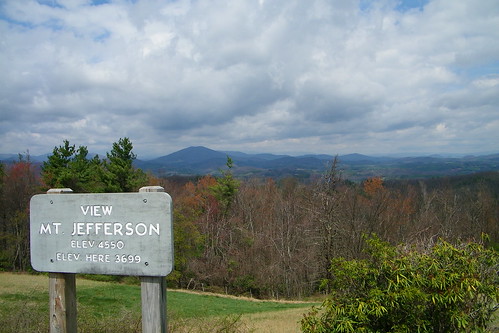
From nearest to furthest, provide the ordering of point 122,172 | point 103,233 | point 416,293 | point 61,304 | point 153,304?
point 153,304, point 103,233, point 61,304, point 416,293, point 122,172

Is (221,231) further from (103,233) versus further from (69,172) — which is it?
(103,233)

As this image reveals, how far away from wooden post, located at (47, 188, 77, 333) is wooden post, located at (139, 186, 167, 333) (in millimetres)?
920

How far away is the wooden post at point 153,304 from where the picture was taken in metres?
3.28

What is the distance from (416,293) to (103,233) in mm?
3497

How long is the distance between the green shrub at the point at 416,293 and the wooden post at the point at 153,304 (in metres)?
2.22

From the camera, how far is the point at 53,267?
11.8 feet

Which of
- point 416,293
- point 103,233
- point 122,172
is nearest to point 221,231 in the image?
point 122,172

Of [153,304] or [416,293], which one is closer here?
[153,304]

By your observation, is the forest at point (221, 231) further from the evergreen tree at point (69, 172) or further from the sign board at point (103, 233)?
the sign board at point (103, 233)

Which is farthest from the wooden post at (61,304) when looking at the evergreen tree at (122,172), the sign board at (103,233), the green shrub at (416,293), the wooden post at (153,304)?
the evergreen tree at (122,172)

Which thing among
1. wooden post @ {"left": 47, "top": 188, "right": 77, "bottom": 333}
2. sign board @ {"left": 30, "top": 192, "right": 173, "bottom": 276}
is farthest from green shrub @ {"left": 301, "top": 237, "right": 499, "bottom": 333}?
wooden post @ {"left": 47, "top": 188, "right": 77, "bottom": 333}

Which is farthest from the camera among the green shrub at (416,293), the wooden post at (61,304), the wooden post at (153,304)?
the green shrub at (416,293)

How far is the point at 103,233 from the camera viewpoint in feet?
11.3

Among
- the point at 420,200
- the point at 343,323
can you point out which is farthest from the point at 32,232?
the point at 420,200
